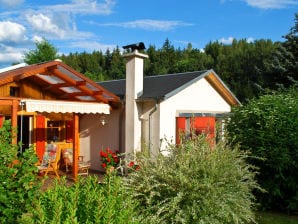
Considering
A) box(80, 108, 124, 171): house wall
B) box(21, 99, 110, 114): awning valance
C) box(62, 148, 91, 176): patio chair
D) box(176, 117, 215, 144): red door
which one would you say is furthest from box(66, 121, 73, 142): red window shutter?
box(176, 117, 215, 144): red door

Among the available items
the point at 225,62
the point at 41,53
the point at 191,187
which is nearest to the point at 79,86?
the point at 191,187

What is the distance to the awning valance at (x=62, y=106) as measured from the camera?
11909 millimetres

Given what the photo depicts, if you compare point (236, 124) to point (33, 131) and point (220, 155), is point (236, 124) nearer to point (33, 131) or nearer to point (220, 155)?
point (220, 155)

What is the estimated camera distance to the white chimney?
13977mm

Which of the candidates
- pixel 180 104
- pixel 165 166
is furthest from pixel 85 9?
pixel 165 166

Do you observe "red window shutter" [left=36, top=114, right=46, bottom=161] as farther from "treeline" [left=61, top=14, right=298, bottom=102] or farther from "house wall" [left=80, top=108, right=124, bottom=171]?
"treeline" [left=61, top=14, right=298, bottom=102]

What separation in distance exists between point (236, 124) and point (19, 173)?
733 centimetres

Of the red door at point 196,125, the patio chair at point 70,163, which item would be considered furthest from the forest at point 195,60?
the patio chair at point 70,163

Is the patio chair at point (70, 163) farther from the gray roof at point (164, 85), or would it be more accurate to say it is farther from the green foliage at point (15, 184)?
the green foliage at point (15, 184)

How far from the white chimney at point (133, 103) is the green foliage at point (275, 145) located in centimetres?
471

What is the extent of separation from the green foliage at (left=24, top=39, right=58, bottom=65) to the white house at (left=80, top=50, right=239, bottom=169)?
124ft

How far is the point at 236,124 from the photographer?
11.0 meters

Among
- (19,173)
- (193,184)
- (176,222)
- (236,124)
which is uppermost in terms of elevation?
(236,124)

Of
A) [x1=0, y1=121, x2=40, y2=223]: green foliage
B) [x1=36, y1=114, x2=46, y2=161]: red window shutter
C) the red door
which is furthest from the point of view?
[x1=36, y1=114, x2=46, y2=161]: red window shutter
